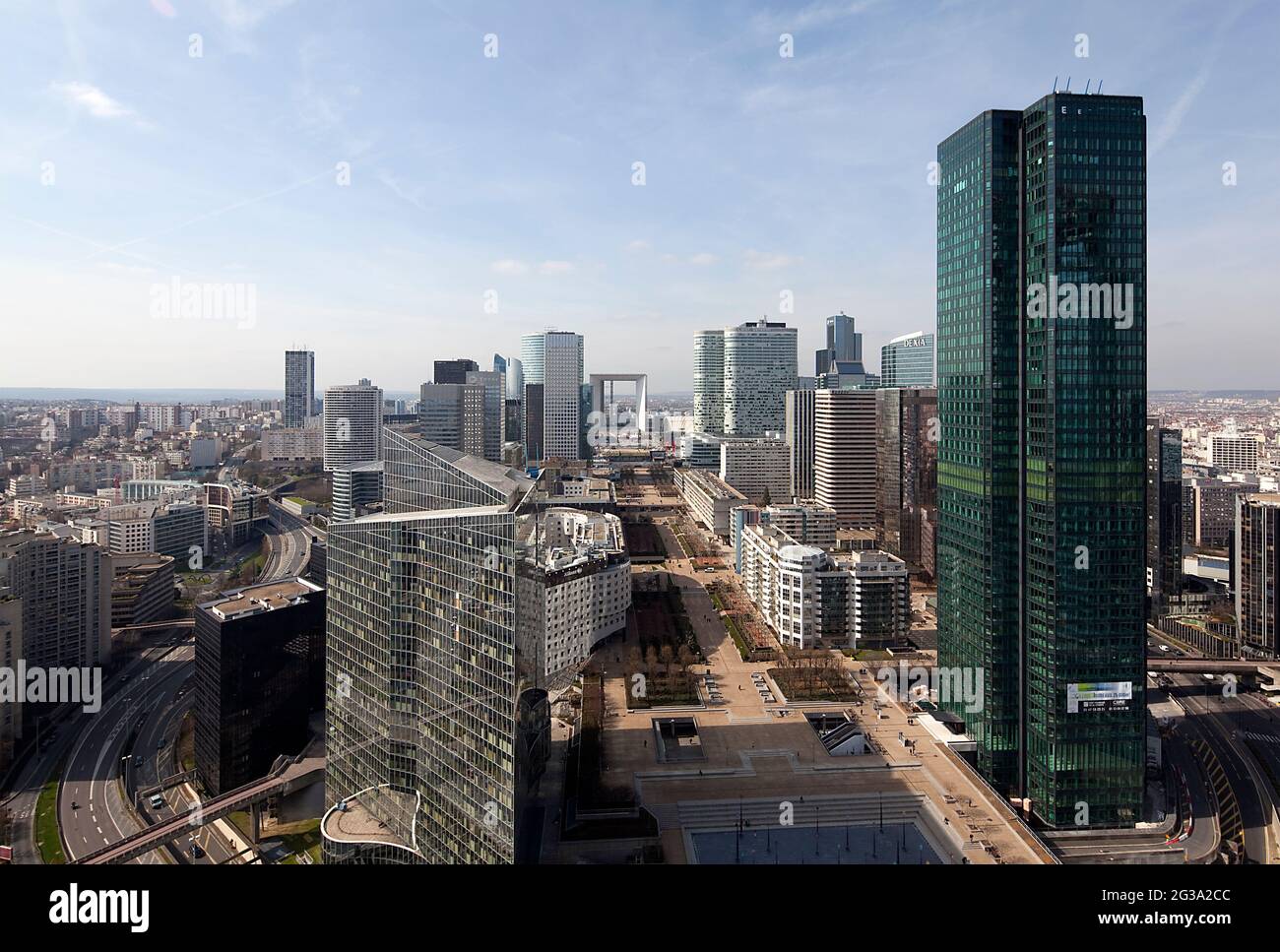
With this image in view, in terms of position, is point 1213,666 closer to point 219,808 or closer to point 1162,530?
point 1162,530

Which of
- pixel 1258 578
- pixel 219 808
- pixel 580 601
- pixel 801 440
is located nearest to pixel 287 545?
pixel 580 601

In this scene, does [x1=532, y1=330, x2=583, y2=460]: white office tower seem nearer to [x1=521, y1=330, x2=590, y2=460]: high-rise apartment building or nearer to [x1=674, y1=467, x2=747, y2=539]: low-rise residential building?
[x1=521, y1=330, x2=590, y2=460]: high-rise apartment building

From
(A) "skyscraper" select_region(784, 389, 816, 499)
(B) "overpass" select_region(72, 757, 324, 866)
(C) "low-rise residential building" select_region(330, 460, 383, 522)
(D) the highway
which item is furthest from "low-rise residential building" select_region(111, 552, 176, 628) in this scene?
(A) "skyscraper" select_region(784, 389, 816, 499)

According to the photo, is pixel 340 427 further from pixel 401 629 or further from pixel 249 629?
pixel 401 629

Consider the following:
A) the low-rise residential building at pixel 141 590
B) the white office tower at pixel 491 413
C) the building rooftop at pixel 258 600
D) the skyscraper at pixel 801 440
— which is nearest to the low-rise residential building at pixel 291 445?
the white office tower at pixel 491 413

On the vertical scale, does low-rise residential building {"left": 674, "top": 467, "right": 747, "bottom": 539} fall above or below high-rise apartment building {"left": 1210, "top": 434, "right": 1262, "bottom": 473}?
below
